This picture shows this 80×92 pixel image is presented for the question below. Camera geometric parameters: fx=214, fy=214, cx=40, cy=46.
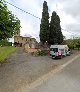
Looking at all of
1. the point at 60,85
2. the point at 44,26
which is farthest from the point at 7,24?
the point at 44,26

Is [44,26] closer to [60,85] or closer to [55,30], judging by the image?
[55,30]

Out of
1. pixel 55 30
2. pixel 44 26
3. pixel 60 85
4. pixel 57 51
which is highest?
pixel 44 26

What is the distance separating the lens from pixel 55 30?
53.2 m

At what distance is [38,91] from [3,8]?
1646 cm

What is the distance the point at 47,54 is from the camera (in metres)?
47.8

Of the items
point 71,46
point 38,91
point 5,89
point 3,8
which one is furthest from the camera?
point 71,46

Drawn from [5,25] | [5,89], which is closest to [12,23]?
[5,25]

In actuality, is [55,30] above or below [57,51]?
above

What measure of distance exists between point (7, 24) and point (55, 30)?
26.5 metres

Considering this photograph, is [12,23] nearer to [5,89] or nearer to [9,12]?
[9,12]

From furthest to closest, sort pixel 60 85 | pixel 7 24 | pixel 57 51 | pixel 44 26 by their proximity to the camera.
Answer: pixel 44 26 < pixel 57 51 < pixel 7 24 < pixel 60 85

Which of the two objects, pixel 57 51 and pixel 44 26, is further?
pixel 44 26

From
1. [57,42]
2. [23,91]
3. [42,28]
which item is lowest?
[23,91]

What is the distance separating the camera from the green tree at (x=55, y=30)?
5344cm
